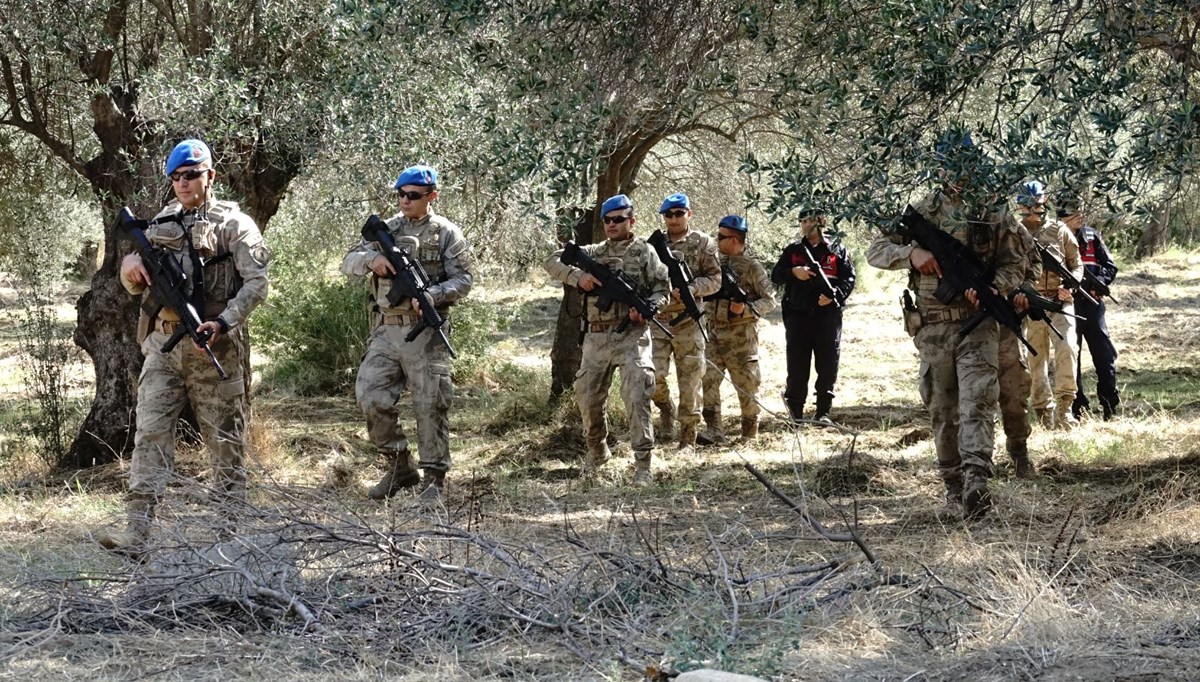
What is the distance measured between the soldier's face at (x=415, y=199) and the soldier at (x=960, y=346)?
250cm

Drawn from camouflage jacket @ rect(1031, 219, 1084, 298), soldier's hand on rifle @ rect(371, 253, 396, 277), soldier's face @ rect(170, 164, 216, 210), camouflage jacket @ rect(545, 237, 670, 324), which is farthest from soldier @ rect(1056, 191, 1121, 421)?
soldier's face @ rect(170, 164, 216, 210)

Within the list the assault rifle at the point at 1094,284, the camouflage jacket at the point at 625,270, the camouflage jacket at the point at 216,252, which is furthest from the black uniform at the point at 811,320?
the camouflage jacket at the point at 216,252

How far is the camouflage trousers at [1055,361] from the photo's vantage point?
9.70 meters

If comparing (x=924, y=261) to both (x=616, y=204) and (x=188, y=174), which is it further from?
(x=188, y=174)

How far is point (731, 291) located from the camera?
10133mm

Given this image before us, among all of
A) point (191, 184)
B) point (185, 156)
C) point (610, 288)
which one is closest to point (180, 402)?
point (191, 184)

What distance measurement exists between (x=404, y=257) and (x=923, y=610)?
399cm

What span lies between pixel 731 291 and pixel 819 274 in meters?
0.74

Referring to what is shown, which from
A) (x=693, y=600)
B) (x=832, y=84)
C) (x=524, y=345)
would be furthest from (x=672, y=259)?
(x=524, y=345)

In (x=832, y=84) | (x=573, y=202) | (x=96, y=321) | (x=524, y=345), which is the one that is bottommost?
(x=524, y=345)

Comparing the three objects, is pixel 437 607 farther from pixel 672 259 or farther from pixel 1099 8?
pixel 672 259

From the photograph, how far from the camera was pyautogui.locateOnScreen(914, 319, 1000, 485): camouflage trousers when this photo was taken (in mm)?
6727

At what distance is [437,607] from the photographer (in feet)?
15.2

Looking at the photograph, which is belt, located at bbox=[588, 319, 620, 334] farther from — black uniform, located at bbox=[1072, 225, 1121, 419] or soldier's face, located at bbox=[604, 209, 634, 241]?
black uniform, located at bbox=[1072, 225, 1121, 419]
